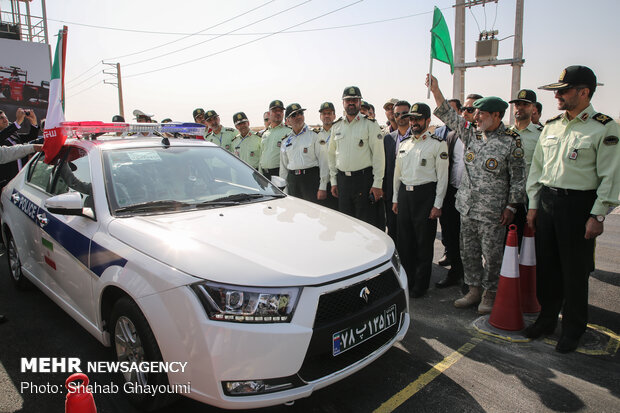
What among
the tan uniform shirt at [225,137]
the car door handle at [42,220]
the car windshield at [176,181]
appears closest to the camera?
the car windshield at [176,181]

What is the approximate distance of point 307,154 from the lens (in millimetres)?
5945

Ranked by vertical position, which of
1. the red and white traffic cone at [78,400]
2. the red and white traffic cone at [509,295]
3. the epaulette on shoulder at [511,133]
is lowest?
the red and white traffic cone at [509,295]

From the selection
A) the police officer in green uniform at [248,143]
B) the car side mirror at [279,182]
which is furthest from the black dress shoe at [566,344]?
the police officer in green uniform at [248,143]

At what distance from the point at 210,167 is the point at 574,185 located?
285 cm

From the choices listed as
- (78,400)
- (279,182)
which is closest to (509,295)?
(279,182)

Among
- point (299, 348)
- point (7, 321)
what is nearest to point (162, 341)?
point (299, 348)

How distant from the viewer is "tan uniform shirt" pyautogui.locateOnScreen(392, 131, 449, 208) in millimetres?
4145

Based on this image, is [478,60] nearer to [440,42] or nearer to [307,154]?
[307,154]

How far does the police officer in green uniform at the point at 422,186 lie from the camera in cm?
417

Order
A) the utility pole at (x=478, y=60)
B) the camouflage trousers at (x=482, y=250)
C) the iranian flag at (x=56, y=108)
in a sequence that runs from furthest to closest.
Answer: the utility pole at (x=478, y=60) → the camouflage trousers at (x=482, y=250) → the iranian flag at (x=56, y=108)

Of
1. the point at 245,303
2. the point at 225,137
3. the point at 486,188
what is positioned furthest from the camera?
the point at 225,137

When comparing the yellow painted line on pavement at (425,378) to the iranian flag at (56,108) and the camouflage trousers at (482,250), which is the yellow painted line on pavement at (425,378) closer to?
the camouflage trousers at (482,250)

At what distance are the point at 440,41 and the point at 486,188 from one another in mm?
1641

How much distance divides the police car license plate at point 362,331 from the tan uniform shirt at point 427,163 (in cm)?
204
